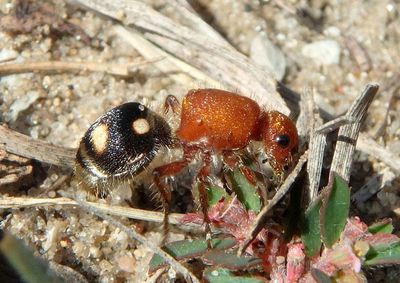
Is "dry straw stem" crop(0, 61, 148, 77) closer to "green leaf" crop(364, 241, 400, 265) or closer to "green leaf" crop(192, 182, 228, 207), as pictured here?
"green leaf" crop(192, 182, 228, 207)

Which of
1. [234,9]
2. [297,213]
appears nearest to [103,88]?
[234,9]

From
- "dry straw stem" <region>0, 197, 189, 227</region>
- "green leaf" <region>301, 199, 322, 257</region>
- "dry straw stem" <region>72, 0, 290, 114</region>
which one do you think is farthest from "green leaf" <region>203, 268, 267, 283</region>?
"dry straw stem" <region>72, 0, 290, 114</region>

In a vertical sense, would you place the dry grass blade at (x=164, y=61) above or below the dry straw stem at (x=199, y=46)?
below

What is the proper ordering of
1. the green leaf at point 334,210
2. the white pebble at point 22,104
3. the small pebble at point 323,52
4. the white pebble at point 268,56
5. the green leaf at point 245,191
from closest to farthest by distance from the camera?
the green leaf at point 334,210 → the green leaf at point 245,191 → the white pebble at point 22,104 → the white pebble at point 268,56 → the small pebble at point 323,52

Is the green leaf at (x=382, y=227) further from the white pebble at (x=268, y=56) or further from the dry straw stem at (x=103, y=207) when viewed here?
the white pebble at (x=268, y=56)

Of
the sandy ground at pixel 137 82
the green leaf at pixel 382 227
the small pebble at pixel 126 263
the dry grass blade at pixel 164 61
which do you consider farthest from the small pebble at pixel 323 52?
the small pebble at pixel 126 263

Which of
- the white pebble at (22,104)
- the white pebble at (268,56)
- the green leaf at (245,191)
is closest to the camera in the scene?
the green leaf at (245,191)

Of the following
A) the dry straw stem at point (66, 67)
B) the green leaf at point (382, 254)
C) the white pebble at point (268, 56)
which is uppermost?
the green leaf at point (382, 254)

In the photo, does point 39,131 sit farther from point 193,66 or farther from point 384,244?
point 384,244

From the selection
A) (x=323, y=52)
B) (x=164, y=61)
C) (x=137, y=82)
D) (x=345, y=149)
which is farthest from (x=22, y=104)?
(x=323, y=52)
